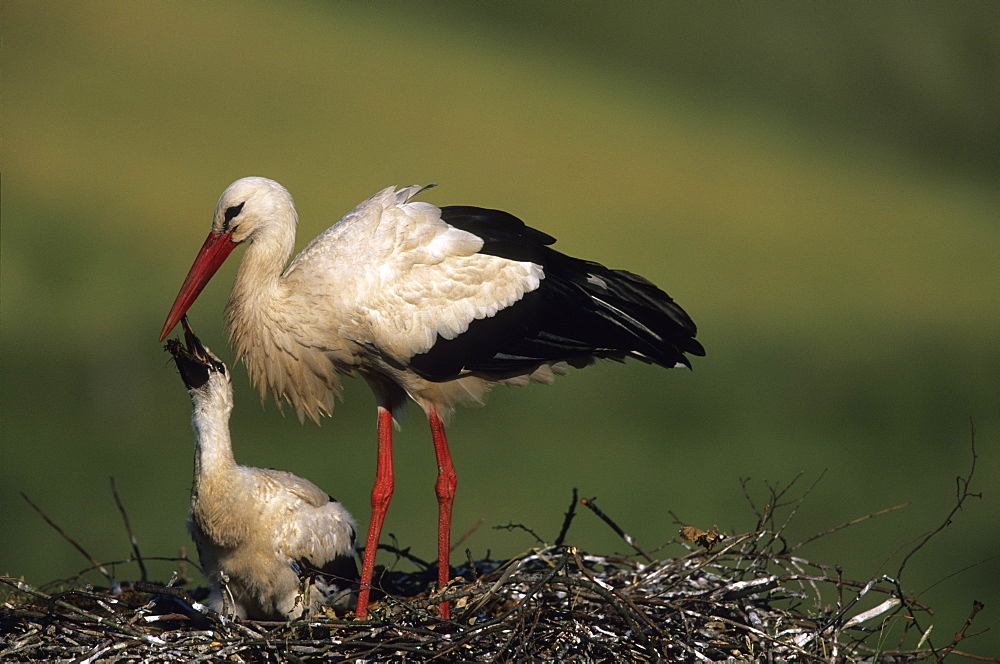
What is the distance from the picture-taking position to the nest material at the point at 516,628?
3.22 metres

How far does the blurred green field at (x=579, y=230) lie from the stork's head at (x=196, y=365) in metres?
6.74

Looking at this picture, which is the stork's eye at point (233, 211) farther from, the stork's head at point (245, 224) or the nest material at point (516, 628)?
the nest material at point (516, 628)

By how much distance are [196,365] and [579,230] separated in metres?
16.0

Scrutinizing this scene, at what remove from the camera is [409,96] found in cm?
2536

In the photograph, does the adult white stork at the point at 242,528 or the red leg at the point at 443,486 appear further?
the red leg at the point at 443,486

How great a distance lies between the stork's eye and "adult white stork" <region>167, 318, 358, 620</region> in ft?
1.47

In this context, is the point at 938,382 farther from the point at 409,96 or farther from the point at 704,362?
the point at 409,96

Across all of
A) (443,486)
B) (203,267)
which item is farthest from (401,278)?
(443,486)

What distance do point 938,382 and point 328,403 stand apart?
1665 cm

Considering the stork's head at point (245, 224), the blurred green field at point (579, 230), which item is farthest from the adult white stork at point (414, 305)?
the blurred green field at point (579, 230)

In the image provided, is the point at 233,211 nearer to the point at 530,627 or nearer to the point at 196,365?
the point at 196,365

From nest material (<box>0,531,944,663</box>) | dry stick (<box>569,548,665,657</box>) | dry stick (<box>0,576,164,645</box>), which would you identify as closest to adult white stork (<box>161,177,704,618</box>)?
nest material (<box>0,531,944,663</box>)

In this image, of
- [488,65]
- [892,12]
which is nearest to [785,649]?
[488,65]

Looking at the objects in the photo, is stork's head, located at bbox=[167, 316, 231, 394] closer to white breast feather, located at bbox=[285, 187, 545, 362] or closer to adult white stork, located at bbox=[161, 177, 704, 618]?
adult white stork, located at bbox=[161, 177, 704, 618]
